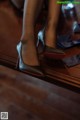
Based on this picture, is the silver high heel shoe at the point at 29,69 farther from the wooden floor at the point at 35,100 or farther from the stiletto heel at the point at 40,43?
the wooden floor at the point at 35,100

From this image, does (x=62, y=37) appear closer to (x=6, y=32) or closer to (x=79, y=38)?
(x=79, y=38)

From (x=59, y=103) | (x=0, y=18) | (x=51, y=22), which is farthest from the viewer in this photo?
(x=0, y=18)

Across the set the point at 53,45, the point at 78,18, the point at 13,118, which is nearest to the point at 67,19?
the point at 78,18

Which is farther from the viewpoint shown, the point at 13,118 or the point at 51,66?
the point at 13,118

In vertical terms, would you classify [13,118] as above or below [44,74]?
below

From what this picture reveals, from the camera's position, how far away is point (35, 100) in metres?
1.29

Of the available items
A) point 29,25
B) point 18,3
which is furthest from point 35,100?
point 18,3

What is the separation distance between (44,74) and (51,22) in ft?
0.90

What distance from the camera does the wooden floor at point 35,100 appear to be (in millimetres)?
1191

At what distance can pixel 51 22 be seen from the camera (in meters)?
1.11

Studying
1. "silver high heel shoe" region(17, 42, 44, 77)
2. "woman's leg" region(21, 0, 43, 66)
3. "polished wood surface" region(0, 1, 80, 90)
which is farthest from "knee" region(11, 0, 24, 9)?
"silver high heel shoe" region(17, 42, 44, 77)

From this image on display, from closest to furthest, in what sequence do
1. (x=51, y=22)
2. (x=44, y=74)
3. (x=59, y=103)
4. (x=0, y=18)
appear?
(x=44, y=74), (x=51, y=22), (x=59, y=103), (x=0, y=18)


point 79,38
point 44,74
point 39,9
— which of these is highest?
point 39,9

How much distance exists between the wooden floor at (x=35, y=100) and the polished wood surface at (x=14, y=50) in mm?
278
